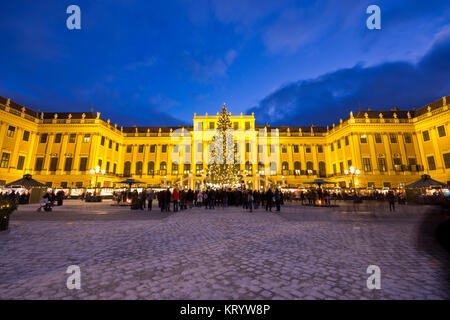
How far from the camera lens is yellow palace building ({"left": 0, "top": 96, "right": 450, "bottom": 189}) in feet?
105

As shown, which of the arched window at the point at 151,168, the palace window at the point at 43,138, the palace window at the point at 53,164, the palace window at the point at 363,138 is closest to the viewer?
the palace window at the point at 363,138

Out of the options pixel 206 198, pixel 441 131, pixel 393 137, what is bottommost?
pixel 206 198

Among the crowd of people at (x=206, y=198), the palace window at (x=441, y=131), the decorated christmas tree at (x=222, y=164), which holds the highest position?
the palace window at (x=441, y=131)

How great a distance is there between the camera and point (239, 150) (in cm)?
4384

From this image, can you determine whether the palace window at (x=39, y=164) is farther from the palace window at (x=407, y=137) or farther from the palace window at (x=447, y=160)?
the palace window at (x=447, y=160)

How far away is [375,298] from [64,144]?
45.5m

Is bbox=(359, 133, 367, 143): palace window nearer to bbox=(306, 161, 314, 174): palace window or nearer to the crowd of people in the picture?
bbox=(306, 161, 314, 174): palace window

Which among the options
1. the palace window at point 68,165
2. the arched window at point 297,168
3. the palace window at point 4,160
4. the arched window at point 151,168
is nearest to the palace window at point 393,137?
the arched window at point 297,168

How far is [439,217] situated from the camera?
262 centimetres

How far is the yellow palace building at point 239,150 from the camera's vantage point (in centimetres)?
3186

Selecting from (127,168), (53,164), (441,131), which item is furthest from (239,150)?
(53,164)

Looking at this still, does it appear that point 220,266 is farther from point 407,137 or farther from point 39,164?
point 39,164
